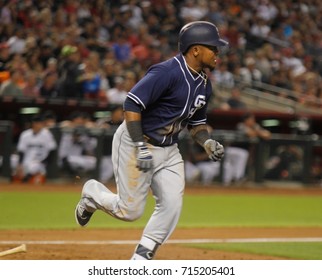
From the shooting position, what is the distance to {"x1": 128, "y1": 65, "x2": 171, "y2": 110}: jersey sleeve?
6.59 metres

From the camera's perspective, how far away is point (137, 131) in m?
6.64

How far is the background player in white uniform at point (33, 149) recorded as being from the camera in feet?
53.3

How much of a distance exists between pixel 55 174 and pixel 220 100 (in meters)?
5.31

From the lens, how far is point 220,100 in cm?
2031

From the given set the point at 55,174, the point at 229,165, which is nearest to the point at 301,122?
the point at 229,165

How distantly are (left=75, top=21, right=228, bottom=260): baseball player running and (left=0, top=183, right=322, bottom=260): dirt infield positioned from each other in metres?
1.47

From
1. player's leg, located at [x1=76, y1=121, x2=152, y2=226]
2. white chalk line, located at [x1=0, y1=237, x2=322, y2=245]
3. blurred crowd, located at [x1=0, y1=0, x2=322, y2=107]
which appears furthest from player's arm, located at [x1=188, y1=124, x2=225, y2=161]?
blurred crowd, located at [x1=0, y1=0, x2=322, y2=107]

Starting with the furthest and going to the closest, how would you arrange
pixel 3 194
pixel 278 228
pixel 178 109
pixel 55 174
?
pixel 55 174 → pixel 3 194 → pixel 278 228 → pixel 178 109

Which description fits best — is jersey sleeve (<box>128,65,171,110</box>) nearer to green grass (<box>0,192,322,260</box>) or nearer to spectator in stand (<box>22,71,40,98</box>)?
green grass (<box>0,192,322,260</box>)

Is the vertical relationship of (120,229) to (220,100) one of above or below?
below

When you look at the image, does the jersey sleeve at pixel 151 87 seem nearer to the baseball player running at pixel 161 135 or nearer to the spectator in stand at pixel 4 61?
the baseball player running at pixel 161 135

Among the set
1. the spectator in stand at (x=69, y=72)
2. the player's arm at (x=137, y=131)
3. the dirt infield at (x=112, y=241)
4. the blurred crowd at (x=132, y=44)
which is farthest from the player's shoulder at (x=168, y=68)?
the spectator in stand at (x=69, y=72)

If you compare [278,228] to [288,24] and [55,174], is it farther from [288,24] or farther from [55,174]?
[288,24]

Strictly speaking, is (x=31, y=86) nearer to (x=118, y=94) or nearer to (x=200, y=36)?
(x=118, y=94)
